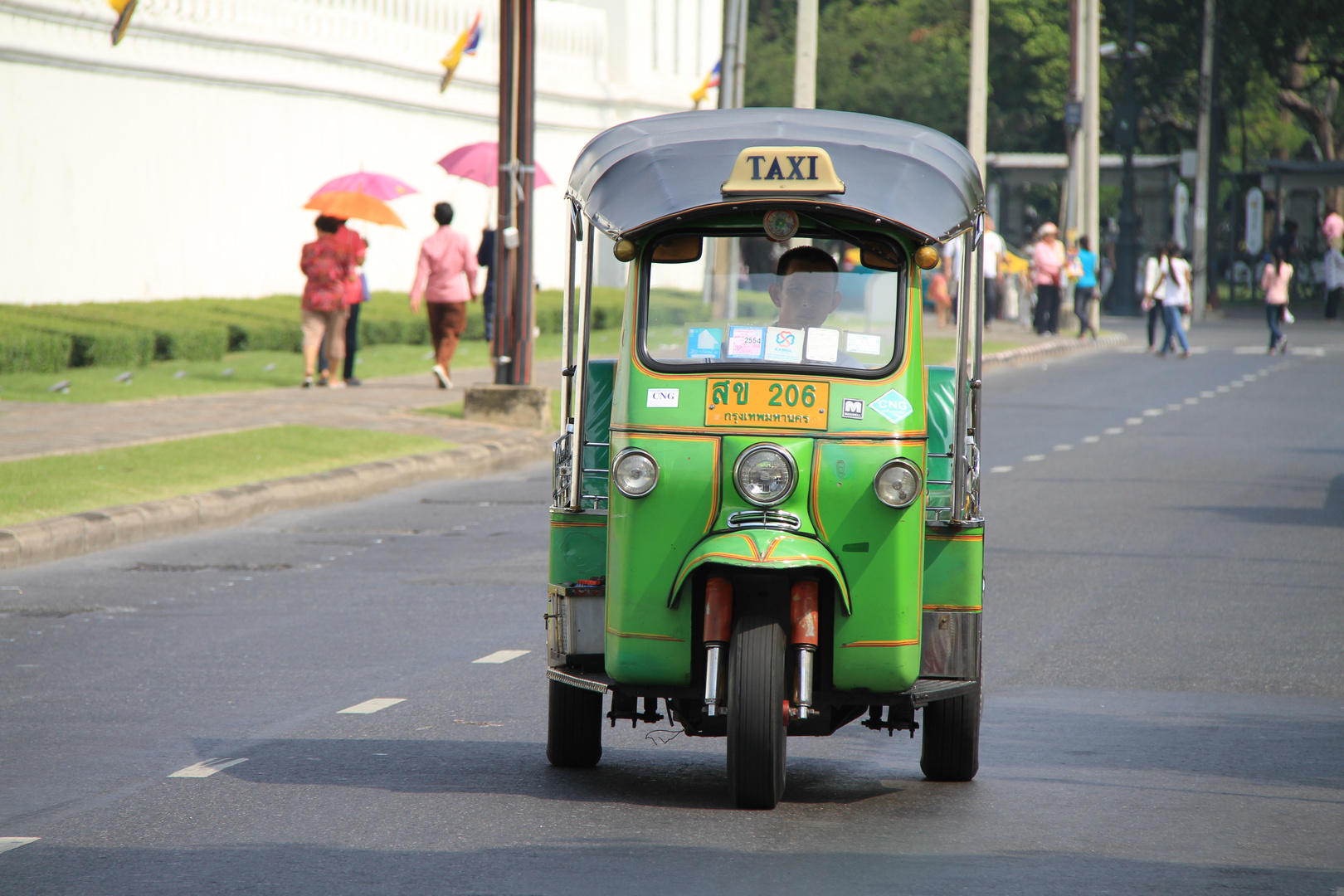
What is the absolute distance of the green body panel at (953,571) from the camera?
6230 mm

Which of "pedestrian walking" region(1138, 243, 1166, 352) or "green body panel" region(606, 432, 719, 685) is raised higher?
"pedestrian walking" region(1138, 243, 1166, 352)

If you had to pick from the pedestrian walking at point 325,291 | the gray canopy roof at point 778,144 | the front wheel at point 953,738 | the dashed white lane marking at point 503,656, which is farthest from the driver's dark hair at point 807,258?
the pedestrian walking at point 325,291

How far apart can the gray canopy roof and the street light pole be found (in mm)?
36859

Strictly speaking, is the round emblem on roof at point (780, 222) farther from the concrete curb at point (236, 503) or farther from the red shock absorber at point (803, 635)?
the concrete curb at point (236, 503)

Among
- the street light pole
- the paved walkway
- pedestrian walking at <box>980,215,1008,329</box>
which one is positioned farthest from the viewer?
the street light pole

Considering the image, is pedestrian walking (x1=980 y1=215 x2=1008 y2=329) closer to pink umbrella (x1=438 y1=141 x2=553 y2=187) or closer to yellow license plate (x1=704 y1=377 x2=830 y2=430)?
pink umbrella (x1=438 y1=141 x2=553 y2=187)

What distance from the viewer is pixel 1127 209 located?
1731 inches

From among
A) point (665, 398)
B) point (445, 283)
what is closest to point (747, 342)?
Answer: point (665, 398)

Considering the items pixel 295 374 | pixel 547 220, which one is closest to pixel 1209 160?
pixel 547 220

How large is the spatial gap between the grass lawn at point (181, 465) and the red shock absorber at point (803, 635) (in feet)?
24.4

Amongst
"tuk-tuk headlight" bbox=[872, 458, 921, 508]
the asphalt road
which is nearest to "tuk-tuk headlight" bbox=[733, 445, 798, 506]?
"tuk-tuk headlight" bbox=[872, 458, 921, 508]

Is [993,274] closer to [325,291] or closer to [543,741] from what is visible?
[325,291]

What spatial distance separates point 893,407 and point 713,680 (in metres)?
1.05

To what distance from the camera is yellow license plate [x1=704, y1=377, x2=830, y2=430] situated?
19.6 ft
